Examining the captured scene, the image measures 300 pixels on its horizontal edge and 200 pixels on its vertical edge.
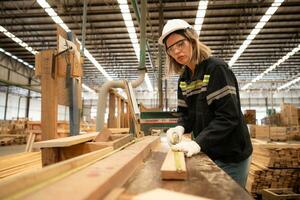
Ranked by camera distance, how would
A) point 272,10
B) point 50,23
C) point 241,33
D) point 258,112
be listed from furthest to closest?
point 258,112
point 241,33
point 50,23
point 272,10

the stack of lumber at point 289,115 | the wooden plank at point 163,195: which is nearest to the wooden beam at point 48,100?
the wooden plank at point 163,195

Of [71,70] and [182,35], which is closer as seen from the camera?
[182,35]

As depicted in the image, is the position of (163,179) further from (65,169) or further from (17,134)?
(17,134)

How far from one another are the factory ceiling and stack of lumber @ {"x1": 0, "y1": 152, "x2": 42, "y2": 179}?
23.2 ft

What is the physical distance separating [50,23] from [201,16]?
6.75 meters

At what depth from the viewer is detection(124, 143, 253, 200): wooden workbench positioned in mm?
1062

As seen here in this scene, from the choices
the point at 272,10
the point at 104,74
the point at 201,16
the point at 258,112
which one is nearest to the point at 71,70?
the point at 201,16

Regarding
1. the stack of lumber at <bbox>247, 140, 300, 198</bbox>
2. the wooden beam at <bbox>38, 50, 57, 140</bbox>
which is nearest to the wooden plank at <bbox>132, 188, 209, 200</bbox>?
the wooden beam at <bbox>38, 50, 57, 140</bbox>

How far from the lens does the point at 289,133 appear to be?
1066 cm

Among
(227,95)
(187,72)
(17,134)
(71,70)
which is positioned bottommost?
(17,134)

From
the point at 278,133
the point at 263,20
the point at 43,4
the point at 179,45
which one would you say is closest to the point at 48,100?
the point at 179,45

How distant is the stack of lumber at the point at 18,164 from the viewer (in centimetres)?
230

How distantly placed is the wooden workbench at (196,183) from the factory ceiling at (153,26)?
8.18m

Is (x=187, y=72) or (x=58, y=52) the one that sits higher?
(x=58, y=52)
